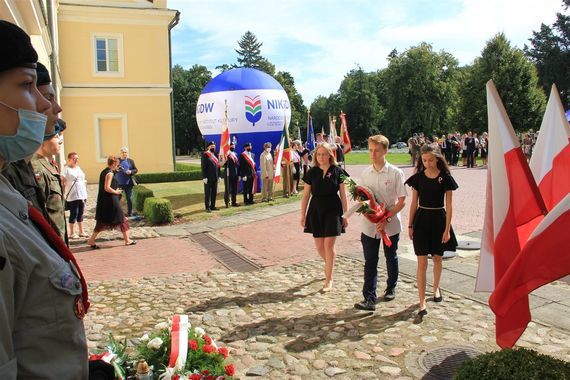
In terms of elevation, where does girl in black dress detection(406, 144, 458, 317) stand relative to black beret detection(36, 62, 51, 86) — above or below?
below

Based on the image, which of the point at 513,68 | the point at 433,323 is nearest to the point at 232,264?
the point at 433,323

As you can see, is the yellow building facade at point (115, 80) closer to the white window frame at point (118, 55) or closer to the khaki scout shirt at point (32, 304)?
the white window frame at point (118, 55)

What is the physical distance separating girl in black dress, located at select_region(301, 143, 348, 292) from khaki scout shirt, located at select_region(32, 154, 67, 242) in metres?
3.11

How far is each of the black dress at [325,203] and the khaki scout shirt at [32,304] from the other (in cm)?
531

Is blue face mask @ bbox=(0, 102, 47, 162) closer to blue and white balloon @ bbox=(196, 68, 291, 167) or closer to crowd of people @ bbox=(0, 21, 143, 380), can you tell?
crowd of people @ bbox=(0, 21, 143, 380)

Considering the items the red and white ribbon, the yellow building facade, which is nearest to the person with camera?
the red and white ribbon

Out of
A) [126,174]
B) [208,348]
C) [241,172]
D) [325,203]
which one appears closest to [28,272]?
[208,348]

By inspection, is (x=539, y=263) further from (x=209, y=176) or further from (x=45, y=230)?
(x=209, y=176)

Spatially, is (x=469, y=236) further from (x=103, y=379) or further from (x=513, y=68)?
(x=513, y=68)

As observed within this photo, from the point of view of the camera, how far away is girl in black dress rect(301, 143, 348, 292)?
6781 millimetres

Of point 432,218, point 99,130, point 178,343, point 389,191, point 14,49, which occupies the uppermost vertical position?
point 99,130

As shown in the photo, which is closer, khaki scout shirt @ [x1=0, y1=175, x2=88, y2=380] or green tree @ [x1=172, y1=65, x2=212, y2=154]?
khaki scout shirt @ [x1=0, y1=175, x2=88, y2=380]

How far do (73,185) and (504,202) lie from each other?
9.67m

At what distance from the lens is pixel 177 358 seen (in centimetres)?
359
